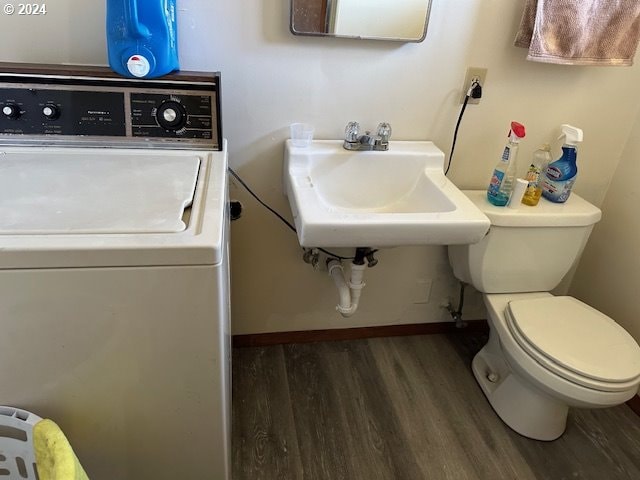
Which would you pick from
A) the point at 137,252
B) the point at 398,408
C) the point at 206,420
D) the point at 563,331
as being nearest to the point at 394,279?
the point at 398,408

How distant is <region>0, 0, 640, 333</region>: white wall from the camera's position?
1317 mm

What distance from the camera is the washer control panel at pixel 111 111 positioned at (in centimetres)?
117

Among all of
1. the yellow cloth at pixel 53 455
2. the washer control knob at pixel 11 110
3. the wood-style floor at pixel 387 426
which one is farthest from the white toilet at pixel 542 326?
the washer control knob at pixel 11 110

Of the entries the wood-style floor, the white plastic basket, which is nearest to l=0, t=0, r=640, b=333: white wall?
the wood-style floor

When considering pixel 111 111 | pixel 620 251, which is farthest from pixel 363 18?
pixel 620 251

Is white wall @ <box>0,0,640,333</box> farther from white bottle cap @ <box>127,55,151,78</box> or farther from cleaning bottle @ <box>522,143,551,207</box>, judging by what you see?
white bottle cap @ <box>127,55,151,78</box>

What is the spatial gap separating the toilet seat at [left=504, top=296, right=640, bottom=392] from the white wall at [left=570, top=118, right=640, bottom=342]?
278 millimetres

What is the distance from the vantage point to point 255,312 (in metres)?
1.83

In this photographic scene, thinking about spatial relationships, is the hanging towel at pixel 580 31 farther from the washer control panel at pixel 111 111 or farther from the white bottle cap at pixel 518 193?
the washer control panel at pixel 111 111

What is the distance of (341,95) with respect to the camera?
58.3 inches

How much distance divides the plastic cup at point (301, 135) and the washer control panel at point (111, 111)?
289 mm

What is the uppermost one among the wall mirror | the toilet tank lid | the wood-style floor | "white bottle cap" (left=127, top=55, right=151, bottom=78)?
the wall mirror

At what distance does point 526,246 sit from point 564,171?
10.9 inches

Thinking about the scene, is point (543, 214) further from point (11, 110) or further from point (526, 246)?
point (11, 110)
